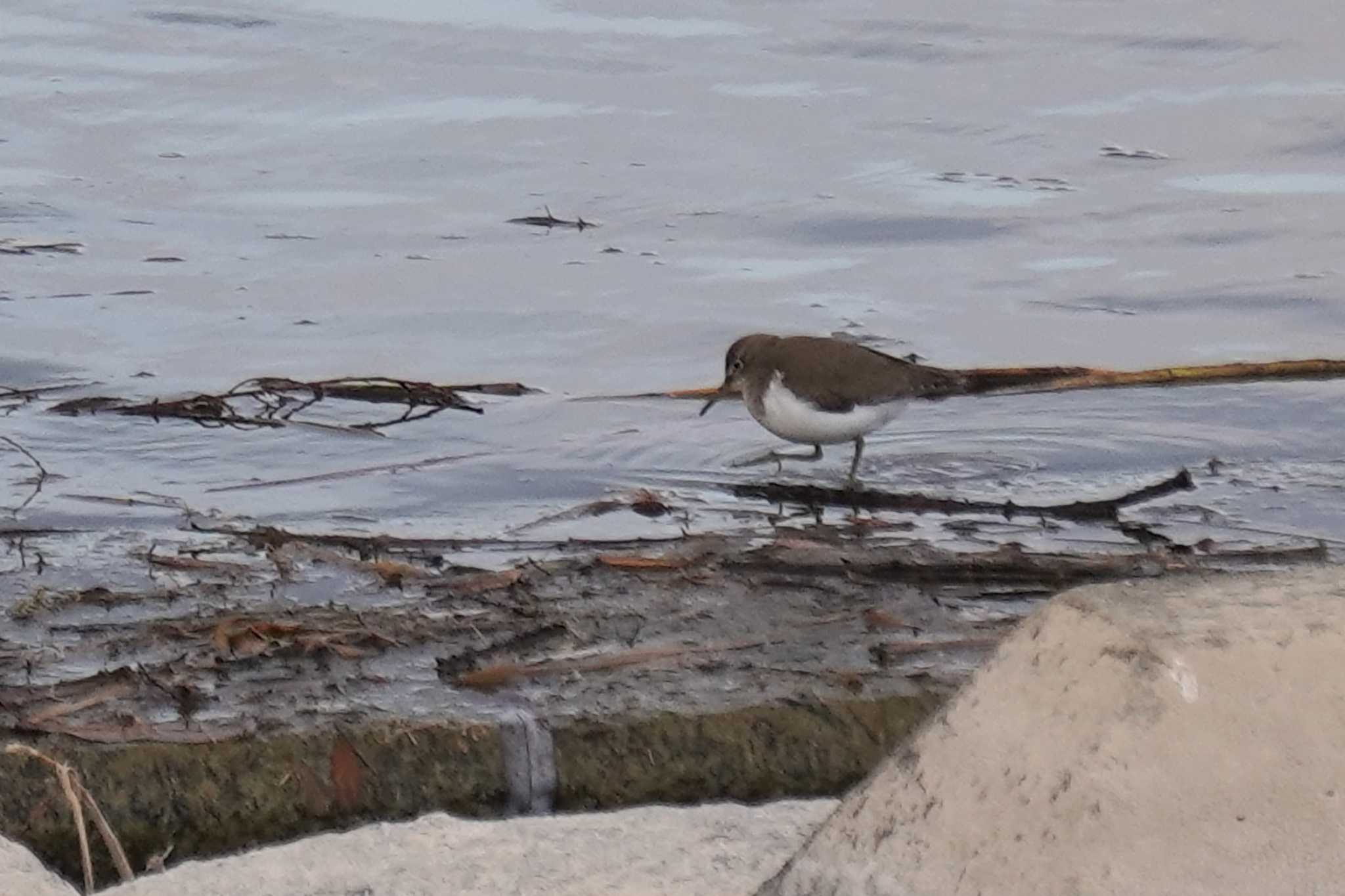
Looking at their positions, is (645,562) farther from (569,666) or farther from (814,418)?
(814,418)

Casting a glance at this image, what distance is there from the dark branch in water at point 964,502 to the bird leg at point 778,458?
1.85 ft

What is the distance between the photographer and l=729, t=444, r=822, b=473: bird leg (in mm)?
6664

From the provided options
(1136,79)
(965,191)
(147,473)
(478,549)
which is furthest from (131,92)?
(478,549)

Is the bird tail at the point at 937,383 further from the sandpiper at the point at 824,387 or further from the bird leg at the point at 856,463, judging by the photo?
the bird leg at the point at 856,463

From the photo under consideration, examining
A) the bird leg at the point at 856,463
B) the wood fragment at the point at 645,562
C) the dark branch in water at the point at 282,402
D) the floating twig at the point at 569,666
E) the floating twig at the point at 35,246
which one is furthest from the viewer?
the floating twig at the point at 35,246

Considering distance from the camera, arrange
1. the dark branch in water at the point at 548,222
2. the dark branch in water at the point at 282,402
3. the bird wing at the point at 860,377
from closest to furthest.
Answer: the bird wing at the point at 860,377 → the dark branch in water at the point at 282,402 → the dark branch in water at the point at 548,222

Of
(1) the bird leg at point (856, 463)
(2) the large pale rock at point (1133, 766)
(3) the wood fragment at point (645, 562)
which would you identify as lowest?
(1) the bird leg at point (856, 463)

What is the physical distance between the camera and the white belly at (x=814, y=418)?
21.1 feet

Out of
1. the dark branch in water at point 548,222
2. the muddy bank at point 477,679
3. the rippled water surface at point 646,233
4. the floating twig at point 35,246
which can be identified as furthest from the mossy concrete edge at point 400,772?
the dark branch in water at point 548,222

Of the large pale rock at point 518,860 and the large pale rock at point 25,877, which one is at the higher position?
the large pale rock at point 518,860

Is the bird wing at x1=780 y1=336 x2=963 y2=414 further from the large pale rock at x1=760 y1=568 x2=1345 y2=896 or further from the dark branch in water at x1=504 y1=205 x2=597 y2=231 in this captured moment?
the large pale rock at x1=760 y1=568 x2=1345 y2=896

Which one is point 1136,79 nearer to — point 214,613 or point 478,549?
point 478,549

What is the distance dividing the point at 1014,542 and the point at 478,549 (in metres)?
1.20

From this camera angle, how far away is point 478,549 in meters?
5.05
